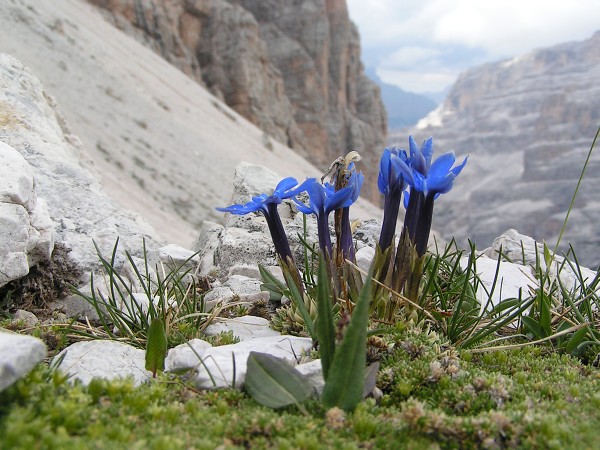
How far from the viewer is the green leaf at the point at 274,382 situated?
2.29 meters

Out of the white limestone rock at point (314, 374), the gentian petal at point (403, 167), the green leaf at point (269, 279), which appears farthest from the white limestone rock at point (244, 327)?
the gentian petal at point (403, 167)

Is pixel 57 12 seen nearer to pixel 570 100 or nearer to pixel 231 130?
pixel 231 130

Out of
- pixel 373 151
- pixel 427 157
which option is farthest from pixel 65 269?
pixel 373 151

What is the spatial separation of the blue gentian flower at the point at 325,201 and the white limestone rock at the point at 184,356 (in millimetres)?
778

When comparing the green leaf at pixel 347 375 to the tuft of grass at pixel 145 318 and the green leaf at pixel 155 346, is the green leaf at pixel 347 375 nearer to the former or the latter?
the green leaf at pixel 155 346

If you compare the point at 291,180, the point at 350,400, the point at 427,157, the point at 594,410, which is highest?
the point at 427,157

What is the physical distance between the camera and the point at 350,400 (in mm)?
2238

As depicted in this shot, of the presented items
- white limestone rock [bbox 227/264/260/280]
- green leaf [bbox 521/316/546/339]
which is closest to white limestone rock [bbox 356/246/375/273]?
white limestone rock [bbox 227/264/260/280]

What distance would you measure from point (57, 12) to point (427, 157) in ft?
96.0

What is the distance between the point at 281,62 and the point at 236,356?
56.4 metres

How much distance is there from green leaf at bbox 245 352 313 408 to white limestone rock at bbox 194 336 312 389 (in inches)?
3.8

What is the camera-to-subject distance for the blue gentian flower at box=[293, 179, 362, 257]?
2922mm

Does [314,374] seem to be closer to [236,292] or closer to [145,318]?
[145,318]

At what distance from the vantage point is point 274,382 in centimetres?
235
